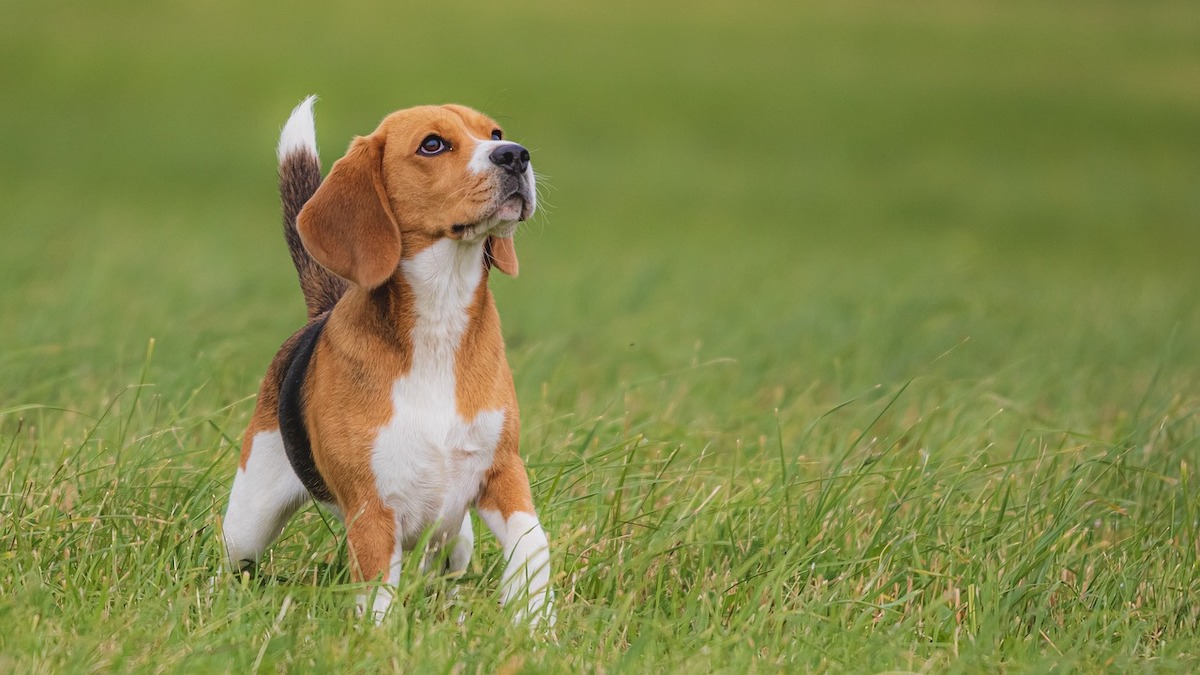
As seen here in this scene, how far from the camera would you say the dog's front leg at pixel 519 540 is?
145 inches

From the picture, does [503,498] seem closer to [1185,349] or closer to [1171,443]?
[1171,443]

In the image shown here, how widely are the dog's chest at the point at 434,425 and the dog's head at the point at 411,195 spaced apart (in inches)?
3.7

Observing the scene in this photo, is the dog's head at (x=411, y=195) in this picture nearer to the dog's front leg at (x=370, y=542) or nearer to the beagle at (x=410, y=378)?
the beagle at (x=410, y=378)

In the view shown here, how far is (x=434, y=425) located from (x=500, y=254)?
66cm

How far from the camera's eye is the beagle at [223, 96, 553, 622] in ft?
12.4

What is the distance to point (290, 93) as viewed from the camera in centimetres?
2133

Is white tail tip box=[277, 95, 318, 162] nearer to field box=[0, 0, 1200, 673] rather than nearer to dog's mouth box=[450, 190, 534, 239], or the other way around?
field box=[0, 0, 1200, 673]

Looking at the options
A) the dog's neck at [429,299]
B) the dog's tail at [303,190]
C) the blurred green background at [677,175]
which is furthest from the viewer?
the blurred green background at [677,175]

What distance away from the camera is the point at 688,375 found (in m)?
6.74

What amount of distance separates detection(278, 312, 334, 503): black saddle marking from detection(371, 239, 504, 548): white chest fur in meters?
0.32

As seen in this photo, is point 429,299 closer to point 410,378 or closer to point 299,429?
point 410,378

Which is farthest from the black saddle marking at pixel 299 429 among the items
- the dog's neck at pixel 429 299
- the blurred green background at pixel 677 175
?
the blurred green background at pixel 677 175

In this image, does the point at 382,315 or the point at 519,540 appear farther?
the point at 382,315

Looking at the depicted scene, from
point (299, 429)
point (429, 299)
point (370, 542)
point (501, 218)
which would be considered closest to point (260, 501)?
point (299, 429)
